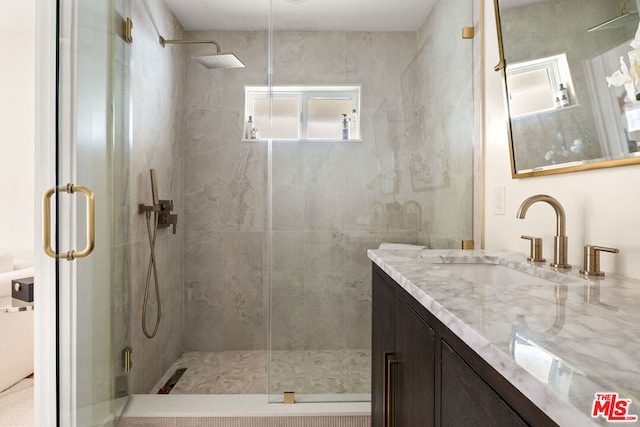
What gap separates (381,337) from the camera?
1360mm

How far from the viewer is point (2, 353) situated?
2217 millimetres

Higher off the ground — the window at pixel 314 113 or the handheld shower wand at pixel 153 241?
the window at pixel 314 113

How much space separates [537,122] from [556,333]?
105 cm

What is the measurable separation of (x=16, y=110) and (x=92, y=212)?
1.50 metres

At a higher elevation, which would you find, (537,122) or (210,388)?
(537,122)

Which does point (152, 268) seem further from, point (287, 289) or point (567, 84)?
point (567, 84)

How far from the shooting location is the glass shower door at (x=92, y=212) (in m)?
1.47

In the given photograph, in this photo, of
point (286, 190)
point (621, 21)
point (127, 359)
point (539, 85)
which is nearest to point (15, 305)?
point (127, 359)

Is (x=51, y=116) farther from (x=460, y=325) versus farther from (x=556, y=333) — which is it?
(x=556, y=333)

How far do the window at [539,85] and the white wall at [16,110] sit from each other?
8.65ft

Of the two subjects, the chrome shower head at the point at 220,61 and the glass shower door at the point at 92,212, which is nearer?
the glass shower door at the point at 92,212

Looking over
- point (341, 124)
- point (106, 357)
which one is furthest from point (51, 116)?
point (341, 124)

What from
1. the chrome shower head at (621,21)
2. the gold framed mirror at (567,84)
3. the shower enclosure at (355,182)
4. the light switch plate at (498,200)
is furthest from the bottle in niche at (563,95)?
the shower enclosure at (355,182)

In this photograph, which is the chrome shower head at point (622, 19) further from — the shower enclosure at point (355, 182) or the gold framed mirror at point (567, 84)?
the shower enclosure at point (355, 182)
